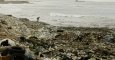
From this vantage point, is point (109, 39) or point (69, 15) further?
point (69, 15)

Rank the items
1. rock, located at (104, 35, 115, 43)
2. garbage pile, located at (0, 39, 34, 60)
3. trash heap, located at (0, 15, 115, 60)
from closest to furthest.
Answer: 1. garbage pile, located at (0, 39, 34, 60)
2. trash heap, located at (0, 15, 115, 60)
3. rock, located at (104, 35, 115, 43)

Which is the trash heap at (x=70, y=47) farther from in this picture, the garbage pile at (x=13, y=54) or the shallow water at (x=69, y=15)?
the shallow water at (x=69, y=15)

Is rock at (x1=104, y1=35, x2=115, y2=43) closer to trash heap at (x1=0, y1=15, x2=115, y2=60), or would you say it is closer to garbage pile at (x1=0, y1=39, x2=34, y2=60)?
trash heap at (x1=0, y1=15, x2=115, y2=60)

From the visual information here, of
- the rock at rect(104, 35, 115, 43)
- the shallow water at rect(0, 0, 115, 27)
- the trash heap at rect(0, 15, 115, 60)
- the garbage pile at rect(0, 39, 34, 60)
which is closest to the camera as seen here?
the garbage pile at rect(0, 39, 34, 60)

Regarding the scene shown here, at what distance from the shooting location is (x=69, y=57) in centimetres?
1534

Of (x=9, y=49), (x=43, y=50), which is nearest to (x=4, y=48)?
(x=9, y=49)

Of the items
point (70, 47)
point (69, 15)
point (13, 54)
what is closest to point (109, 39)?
point (70, 47)

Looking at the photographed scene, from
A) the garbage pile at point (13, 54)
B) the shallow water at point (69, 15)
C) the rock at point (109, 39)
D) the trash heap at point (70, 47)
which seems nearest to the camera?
the garbage pile at point (13, 54)

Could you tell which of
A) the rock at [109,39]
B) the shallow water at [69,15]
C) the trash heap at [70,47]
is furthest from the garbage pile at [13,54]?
the shallow water at [69,15]

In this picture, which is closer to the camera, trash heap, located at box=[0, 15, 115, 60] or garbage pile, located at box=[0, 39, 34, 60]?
garbage pile, located at box=[0, 39, 34, 60]

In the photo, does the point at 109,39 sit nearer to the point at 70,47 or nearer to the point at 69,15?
the point at 70,47

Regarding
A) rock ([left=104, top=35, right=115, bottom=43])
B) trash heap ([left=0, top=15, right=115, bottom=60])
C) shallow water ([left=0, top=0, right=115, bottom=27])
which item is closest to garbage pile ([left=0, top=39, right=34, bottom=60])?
trash heap ([left=0, top=15, right=115, bottom=60])

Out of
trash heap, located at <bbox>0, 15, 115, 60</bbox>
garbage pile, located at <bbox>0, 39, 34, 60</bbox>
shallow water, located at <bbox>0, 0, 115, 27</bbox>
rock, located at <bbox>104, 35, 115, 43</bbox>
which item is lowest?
shallow water, located at <bbox>0, 0, 115, 27</bbox>

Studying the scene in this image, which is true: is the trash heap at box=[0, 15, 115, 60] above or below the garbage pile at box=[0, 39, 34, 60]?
below
